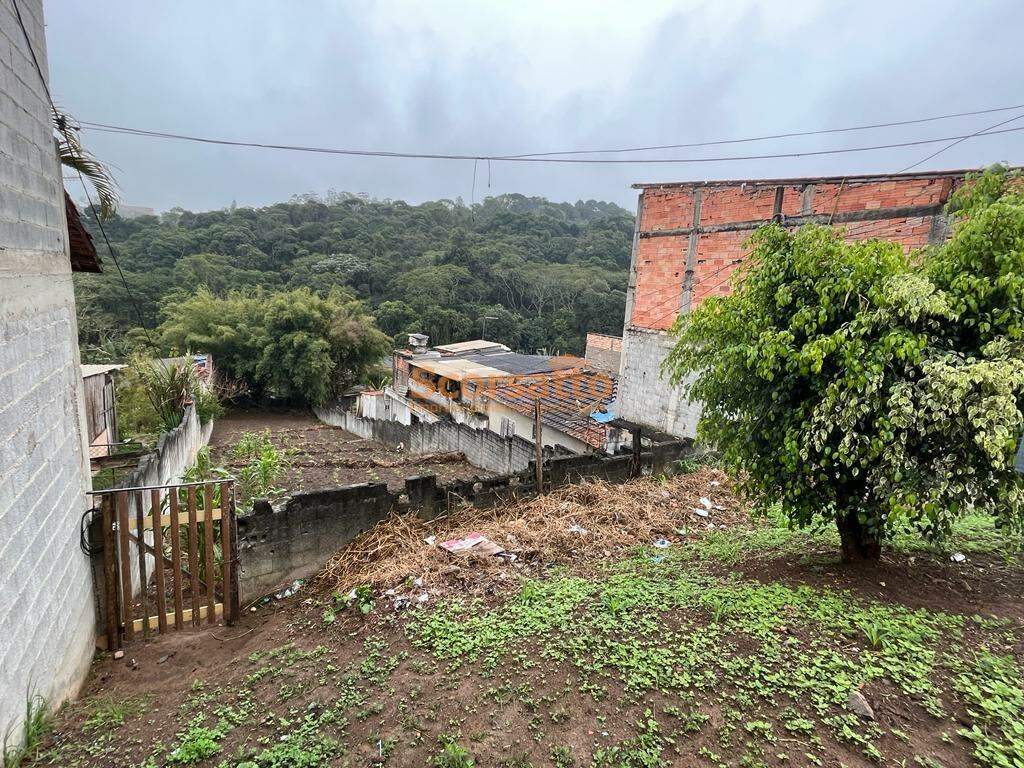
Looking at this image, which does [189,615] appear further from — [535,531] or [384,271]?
[384,271]

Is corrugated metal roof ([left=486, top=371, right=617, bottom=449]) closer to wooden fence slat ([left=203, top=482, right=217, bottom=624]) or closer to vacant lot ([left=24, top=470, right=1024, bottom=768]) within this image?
vacant lot ([left=24, top=470, right=1024, bottom=768])

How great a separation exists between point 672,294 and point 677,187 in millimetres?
2126

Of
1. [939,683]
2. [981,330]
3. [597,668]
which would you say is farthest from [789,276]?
[597,668]

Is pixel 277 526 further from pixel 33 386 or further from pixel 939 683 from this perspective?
pixel 939 683

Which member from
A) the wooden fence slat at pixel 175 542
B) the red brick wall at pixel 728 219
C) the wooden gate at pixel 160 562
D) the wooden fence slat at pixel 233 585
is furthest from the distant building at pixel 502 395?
the wooden fence slat at pixel 175 542

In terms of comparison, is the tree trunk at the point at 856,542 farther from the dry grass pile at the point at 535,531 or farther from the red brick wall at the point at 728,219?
the red brick wall at the point at 728,219

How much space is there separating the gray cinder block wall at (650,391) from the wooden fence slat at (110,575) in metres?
8.71

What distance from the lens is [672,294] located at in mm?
10500

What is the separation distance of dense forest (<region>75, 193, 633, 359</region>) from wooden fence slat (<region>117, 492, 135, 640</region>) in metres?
21.0

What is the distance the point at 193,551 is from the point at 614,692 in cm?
372

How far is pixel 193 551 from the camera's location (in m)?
4.49

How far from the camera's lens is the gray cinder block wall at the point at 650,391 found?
34.4 ft

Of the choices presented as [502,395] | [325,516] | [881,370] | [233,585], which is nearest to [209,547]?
[233,585]

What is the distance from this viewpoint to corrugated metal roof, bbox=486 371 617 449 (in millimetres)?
12391
